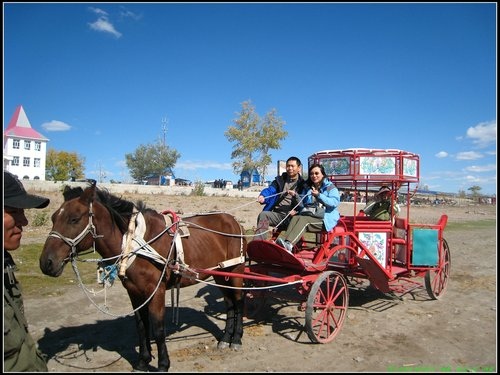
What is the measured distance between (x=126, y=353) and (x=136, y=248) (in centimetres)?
186

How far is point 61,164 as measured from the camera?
236ft

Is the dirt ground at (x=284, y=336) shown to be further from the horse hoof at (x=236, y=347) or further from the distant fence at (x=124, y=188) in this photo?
the distant fence at (x=124, y=188)

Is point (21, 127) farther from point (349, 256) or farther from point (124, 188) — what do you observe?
point (349, 256)

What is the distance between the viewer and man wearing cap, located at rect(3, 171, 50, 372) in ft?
8.07

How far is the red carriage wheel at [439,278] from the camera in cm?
803

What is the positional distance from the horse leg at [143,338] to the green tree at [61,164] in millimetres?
72317

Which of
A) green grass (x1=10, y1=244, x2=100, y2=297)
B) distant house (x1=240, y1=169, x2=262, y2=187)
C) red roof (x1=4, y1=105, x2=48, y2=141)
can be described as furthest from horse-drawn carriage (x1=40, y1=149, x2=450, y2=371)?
red roof (x1=4, y1=105, x2=48, y2=141)

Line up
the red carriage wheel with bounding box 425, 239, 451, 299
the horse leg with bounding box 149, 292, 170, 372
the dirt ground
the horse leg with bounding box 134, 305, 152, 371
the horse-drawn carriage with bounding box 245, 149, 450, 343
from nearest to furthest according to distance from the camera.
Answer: the horse leg with bounding box 149, 292, 170, 372, the horse leg with bounding box 134, 305, 152, 371, the dirt ground, the horse-drawn carriage with bounding box 245, 149, 450, 343, the red carriage wheel with bounding box 425, 239, 451, 299

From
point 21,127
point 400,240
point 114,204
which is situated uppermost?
point 21,127

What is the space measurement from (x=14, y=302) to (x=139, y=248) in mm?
1782

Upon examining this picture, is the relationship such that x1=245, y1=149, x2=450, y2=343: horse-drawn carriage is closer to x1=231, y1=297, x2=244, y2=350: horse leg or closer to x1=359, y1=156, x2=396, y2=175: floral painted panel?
x1=359, y1=156, x2=396, y2=175: floral painted panel

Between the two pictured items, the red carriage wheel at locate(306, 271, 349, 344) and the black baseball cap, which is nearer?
the black baseball cap

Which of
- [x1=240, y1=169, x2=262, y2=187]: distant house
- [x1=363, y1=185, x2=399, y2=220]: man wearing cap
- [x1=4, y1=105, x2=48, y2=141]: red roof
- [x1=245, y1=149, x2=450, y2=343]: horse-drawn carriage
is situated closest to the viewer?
[x1=245, y1=149, x2=450, y2=343]: horse-drawn carriage

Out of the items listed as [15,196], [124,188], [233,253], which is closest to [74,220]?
[15,196]
